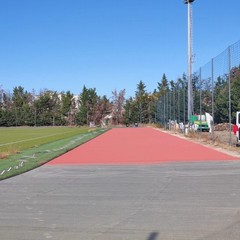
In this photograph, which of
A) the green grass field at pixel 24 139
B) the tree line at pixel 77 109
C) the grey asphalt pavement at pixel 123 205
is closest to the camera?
the grey asphalt pavement at pixel 123 205

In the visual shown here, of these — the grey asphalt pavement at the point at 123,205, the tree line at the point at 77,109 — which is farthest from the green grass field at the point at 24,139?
the tree line at the point at 77,109

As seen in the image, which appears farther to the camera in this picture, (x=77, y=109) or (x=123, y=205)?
(x=77, y=109)

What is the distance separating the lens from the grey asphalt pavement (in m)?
6.74

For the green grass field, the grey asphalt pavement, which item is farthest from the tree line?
the grey asphalt pavement

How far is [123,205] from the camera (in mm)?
8758

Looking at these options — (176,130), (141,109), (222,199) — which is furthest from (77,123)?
(222,199)

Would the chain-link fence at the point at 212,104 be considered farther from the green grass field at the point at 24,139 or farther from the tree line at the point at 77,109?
the tree line at the point at 77,109

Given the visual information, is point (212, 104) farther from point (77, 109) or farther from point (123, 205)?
point (77, 109)

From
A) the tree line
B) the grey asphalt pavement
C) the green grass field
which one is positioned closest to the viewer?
the grey asphalt pavement

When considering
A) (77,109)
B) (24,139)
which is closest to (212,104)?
(24,139)

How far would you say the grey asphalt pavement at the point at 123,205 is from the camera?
674 cm

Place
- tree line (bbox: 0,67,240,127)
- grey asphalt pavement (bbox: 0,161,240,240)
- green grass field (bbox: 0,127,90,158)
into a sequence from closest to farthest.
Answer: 1. grey asphalt pavement (bbox: 0,161,240,240)
2. green grass field (bbox: 0,127,90,158)
3. tree line (bbox: 0,67,240,127)

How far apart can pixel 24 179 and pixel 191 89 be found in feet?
97.7

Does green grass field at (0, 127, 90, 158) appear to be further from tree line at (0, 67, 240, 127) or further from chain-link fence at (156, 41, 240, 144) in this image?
tree line at (0, 67, 240, 127)
